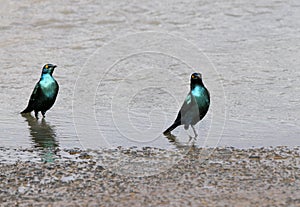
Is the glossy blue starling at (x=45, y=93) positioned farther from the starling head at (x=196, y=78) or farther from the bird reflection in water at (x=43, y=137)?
the starling head at (x=196, y=78)

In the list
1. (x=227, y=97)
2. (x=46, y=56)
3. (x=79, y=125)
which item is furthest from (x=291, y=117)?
(x=46, y=56)

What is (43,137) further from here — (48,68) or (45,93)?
(48,68)

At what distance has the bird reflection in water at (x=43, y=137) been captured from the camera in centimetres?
873

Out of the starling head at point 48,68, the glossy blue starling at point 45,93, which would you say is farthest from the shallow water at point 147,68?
the starling head at point 48,68

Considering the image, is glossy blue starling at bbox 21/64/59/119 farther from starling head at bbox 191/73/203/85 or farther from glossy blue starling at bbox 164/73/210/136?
starling head at bbox 191/73/203/85

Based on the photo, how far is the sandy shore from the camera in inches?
262

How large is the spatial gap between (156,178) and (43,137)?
2987 millimetres

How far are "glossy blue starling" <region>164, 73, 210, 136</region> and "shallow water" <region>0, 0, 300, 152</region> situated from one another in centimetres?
33

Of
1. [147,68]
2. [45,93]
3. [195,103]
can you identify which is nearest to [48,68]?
[45,93]

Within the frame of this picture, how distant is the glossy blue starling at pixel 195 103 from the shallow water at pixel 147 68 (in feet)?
1.08

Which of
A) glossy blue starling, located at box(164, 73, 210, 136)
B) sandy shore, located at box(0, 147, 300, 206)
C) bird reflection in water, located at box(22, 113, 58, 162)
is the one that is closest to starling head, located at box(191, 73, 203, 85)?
glossy blue starling, located at box(164, 73, 210, 136)

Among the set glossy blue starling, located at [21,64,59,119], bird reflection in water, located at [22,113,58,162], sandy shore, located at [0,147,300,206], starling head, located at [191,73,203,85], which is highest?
starling head, located at [191,73,203,85]

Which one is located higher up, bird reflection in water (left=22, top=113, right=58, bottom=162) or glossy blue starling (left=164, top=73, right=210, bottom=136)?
glossy blue starling (left=164, top=73, right=210, bottom=136)

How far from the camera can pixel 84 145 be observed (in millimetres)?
9234
